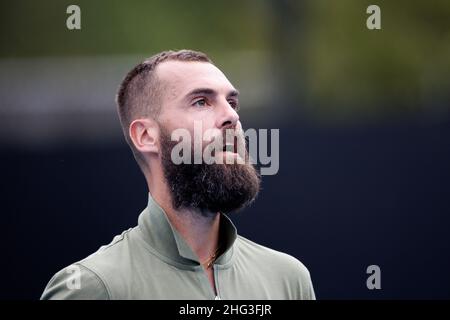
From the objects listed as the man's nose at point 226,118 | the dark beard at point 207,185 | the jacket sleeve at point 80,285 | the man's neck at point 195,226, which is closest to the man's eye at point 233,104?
the man's nose at point 226,118

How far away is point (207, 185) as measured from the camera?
83.7 inches

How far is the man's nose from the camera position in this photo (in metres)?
2.12

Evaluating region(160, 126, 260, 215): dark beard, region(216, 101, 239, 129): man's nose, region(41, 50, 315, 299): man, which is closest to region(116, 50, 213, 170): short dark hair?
region(41, 50, 315, 299): man

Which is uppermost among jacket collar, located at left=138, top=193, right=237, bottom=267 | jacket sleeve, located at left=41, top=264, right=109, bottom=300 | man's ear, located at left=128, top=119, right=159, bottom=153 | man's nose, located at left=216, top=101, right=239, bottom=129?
man's nose, located at left=216, top=101, right=239, bottom=129

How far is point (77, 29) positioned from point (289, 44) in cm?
108

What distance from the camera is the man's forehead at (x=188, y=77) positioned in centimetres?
216

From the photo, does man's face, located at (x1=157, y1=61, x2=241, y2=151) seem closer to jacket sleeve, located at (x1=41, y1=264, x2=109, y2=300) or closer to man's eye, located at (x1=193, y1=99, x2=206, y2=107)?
man's eye, located at (x1=193, y1=99, x2=206, y2=107)

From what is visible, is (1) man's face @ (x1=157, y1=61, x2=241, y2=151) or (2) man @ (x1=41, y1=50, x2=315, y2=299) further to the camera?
(1) man's face @ (x1=157, y1=61, x2=241, y2=151)

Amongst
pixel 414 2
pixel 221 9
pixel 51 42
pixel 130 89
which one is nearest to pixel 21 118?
pixel 51 42

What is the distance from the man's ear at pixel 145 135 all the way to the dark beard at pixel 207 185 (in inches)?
1.6

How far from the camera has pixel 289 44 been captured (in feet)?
10.7

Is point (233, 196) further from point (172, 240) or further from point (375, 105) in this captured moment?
point (375, 105)

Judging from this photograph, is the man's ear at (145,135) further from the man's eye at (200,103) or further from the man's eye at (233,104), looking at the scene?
the man's eye at (233,104)

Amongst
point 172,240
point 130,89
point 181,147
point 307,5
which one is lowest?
point 172,240
